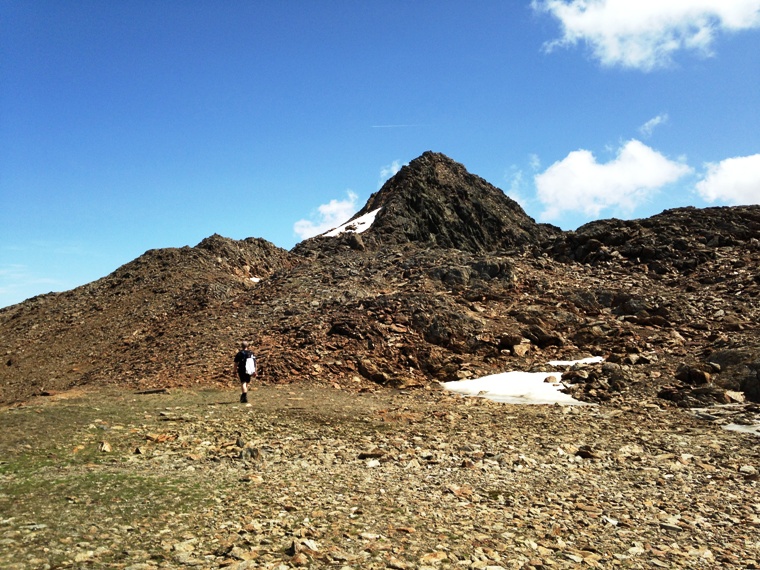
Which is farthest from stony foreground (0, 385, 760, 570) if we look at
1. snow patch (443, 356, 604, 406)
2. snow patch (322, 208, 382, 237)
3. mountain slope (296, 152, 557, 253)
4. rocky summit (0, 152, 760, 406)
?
snow patch (322, 208, 382, 237)

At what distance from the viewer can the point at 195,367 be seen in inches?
827

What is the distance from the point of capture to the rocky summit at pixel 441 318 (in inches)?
772

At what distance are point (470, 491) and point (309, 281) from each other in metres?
21.9

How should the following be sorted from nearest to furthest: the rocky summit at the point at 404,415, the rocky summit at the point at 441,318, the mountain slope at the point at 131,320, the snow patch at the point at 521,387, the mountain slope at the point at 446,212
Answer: the rocky summit at the point at 404,415
the snow patch at the point at 521,387
the rocky summit at the point at 441,318
the mountain slope at the point at 131,320
the mountain slope at the point at 446,212

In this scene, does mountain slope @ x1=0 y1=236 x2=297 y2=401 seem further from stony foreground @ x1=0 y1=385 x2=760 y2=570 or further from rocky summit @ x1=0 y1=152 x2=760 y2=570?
stony foreground @ x1=0 y1=385 x2=760 y2=570

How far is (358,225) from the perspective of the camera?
173 ft

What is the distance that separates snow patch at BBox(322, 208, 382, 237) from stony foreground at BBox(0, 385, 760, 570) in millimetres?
37757

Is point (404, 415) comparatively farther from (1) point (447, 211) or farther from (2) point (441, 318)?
(1) point (447, 211)

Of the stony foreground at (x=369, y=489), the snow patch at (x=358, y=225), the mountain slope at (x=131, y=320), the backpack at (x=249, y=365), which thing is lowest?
the stony foreground at (x=369, y=489)

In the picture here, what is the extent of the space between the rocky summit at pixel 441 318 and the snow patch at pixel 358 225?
46.2 ft

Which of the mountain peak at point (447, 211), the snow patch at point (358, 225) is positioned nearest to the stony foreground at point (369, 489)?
the mountain peak at point (447, 211)

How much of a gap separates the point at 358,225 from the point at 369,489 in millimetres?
45127

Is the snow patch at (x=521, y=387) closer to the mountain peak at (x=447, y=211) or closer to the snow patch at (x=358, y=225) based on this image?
the mountain peak at (x=447, y=211)

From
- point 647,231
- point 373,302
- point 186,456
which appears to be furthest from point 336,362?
point 647,231
